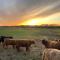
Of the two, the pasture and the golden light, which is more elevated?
the golden light

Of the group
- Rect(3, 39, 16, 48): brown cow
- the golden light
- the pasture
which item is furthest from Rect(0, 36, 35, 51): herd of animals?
the golden light

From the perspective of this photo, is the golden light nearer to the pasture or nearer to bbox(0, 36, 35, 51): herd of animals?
the pasture

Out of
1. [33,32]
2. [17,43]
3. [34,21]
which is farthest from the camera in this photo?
[34,21]

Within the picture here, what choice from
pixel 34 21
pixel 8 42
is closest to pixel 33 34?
pixel 34 21

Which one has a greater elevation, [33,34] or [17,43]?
[33,34]

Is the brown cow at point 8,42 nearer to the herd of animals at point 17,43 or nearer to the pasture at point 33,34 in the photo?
the herd of animals at point 17,43

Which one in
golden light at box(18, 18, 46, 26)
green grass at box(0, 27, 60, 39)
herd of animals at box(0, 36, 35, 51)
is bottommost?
herd of animals at box(0, 36, 35, 51)

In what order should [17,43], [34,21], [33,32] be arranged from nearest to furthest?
[33,32] → [17,43] → [34,21]

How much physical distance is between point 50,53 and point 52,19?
214 inches

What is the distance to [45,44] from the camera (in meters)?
9.22

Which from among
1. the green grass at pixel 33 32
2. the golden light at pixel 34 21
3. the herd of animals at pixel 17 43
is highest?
the golden light at pixel 34 21

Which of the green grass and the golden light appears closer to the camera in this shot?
the green grass

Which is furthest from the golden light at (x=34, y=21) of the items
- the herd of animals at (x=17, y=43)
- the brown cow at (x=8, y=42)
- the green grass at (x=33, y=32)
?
the brown cow at (x=8, y=42)

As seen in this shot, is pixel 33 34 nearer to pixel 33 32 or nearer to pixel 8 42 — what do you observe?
pixel 33 32
